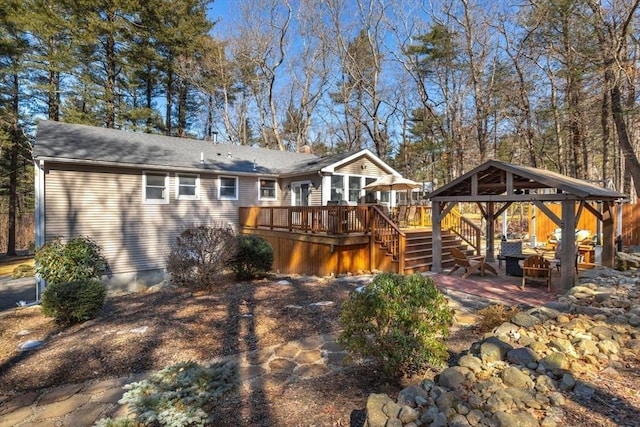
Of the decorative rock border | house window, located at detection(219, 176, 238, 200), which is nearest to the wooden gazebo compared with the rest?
the decorative rock border

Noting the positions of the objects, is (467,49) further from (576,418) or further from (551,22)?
(576,418)

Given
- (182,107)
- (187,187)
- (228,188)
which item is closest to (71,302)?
(187,187)

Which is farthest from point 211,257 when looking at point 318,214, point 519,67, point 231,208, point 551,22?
point 519,67

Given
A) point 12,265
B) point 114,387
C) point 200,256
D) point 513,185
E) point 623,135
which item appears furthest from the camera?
point 12,265

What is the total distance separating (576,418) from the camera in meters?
2.35

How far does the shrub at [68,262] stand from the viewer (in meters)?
8.52

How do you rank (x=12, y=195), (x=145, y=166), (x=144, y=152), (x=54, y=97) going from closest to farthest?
(x=145, y=166) → (x=144, y=152) → (x=12, y=195) → (x=54, y=97)

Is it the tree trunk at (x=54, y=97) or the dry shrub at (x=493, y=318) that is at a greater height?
the tree trunk at (x=54, y=97)

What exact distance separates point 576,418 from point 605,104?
1677 cm

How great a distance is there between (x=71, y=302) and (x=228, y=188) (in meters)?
8.05

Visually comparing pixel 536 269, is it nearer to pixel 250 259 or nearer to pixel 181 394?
pixel 250 259

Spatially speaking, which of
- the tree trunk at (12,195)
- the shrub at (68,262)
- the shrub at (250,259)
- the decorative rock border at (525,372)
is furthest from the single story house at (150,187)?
the tree trunk at (12,195)

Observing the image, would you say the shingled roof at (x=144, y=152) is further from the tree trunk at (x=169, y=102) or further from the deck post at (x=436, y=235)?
the tree trunk at (x=169, y=102)

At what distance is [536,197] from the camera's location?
23.0 ft
